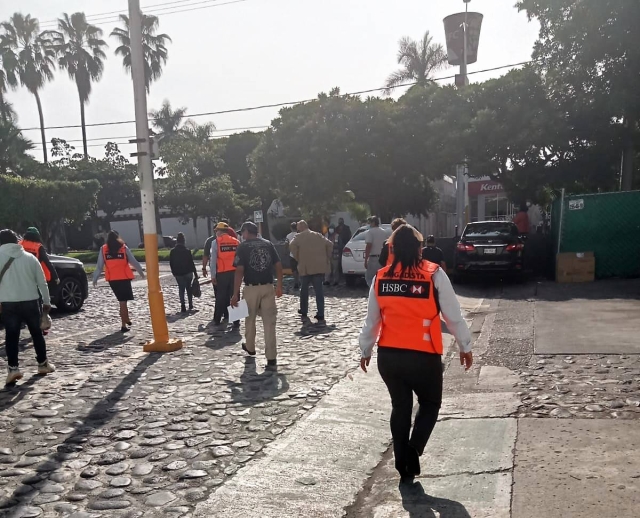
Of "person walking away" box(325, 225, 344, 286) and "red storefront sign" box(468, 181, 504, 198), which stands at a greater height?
"red storefront sign" box(468, 181, 504, 198)

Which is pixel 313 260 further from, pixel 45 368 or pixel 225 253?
pixel 45 368

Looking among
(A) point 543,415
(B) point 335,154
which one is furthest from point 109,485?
(B) point 335,154

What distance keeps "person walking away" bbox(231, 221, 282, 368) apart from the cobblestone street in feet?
1.53

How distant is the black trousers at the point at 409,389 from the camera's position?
13.0ft

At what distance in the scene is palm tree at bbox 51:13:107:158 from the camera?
145 feet

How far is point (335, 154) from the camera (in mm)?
28172

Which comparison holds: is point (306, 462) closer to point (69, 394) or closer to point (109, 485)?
point (109, 485)

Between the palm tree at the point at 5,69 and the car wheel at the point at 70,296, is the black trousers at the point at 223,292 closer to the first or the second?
the car wheel at the point at 70,296

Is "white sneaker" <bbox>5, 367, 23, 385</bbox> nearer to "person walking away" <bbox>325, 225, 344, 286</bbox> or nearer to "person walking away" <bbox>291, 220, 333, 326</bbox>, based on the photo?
"person walking away" <bbox>291, 220, 333, 326</bbox>

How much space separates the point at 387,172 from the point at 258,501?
25.5 metres

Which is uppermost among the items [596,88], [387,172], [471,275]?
[596,88]

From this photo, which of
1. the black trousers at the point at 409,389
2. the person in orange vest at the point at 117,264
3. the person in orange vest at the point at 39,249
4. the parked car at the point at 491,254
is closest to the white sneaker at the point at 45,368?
the person in orange vest at the point at 39,249

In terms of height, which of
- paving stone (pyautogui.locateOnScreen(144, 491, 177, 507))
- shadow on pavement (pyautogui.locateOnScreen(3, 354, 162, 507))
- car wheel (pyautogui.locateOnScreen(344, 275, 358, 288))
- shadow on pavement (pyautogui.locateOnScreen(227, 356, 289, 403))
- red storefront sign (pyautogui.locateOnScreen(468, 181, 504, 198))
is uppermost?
red storefront sign (pyautogui.locateOnScreen(468, 181, 504, 198))

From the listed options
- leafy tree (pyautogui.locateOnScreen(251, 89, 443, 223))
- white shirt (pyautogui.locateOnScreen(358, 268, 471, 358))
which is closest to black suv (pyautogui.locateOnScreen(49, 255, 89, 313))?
white shirt (pyautogui.locateOnScreen(358, 268, 471, 358))
